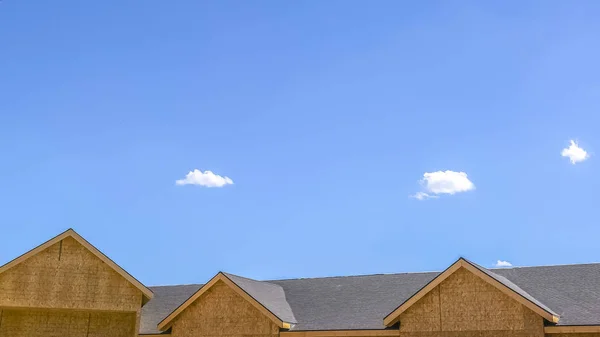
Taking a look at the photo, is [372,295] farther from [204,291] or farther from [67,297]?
[67,297]

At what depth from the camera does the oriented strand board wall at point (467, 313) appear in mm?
22000

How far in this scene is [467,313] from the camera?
22.7 meters

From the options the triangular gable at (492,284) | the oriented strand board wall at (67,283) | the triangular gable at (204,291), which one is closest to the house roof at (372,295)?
the triangular gable at (492,284)

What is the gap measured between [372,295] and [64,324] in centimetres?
1266

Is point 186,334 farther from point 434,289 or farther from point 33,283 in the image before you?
point 434,289

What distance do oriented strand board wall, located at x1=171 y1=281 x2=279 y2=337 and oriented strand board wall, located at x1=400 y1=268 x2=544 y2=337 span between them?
18.7 feet

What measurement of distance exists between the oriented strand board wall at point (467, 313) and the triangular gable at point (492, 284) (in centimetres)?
22

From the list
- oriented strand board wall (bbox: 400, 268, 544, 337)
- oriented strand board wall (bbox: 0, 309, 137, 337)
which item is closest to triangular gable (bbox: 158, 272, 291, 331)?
oriented strand board wall (bbox: 0, 309, 137, 337)

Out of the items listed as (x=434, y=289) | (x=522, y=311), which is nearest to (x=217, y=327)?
(x=434, y=289)

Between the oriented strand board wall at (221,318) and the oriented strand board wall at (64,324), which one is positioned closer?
the oriented strand board wall at (221,318)

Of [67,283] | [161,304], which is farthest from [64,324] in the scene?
[161,304]

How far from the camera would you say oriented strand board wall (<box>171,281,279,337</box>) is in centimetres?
2588

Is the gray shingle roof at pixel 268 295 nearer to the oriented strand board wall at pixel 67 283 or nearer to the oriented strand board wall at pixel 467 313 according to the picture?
the oriented strand board wall at pixel 67 283

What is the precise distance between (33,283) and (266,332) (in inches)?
360
